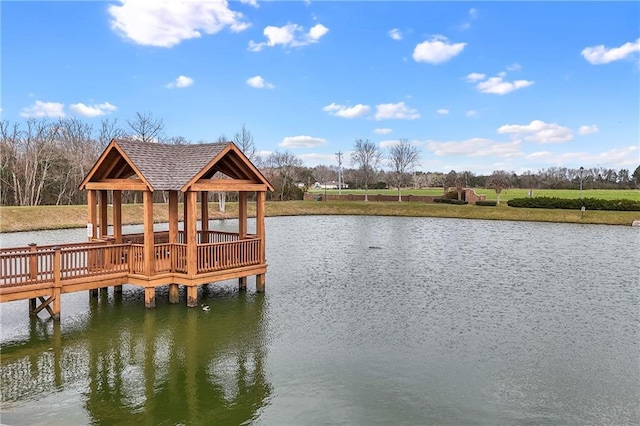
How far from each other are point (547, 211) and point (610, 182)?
7400 centimetres

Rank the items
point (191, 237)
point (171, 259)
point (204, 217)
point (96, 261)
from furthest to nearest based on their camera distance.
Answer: point (204, 217) < point (171, 259) < point (191, 237) < point (96, 261)

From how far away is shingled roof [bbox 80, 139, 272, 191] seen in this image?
46.3 feet

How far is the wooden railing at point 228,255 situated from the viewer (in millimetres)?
14477

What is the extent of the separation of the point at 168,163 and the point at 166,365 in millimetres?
6933

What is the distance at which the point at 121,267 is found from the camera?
46.5ft

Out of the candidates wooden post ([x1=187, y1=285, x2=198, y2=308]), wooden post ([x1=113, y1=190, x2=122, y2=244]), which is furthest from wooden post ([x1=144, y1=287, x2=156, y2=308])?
wooden post ([x1=113, y1=190, x2=122, y2=244])

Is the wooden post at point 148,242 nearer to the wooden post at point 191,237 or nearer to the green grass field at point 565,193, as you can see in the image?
the wooden post at point 191,237

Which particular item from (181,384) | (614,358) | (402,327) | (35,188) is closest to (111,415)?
(181,384)

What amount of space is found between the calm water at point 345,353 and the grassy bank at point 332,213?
24877mm

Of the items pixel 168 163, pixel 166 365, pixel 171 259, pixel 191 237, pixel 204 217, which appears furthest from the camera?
pixel 204 217

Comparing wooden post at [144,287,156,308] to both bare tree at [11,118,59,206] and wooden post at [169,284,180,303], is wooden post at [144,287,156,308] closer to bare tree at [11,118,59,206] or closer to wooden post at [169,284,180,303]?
wooden post at [169,284,180,303]

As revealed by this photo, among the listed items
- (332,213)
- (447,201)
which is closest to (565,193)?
(447,201)

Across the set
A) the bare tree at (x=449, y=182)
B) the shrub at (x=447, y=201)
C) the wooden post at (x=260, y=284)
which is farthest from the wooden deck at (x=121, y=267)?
the bare tree at (x=449, y=182)

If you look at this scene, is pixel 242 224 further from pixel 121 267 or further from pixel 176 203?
pixel 121 267
